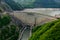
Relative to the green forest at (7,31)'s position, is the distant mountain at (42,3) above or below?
below

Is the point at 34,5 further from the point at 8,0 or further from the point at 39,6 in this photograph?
the point at 8,0

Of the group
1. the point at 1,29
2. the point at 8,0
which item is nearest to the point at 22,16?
the point at 8,0

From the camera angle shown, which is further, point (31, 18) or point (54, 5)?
point (54, 5)

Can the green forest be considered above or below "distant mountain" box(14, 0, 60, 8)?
above

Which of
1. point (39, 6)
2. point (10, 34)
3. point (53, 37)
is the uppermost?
point (53, 37)

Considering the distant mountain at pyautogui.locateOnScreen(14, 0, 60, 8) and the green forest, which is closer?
the green forest

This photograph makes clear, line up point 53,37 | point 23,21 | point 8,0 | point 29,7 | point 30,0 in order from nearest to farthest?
1. point 53,37
2. point 23,21
3. point 8,0
4. point 29,7
5. point 30,0

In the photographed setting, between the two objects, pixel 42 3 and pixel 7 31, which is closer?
pixel 7 31

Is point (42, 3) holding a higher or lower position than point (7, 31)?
lower

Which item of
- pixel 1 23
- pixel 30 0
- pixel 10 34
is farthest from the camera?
pixel 30 0

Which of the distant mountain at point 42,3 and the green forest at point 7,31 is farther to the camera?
the distant mountain at point 42,3

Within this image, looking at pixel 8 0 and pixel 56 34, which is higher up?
pixel 56 34
